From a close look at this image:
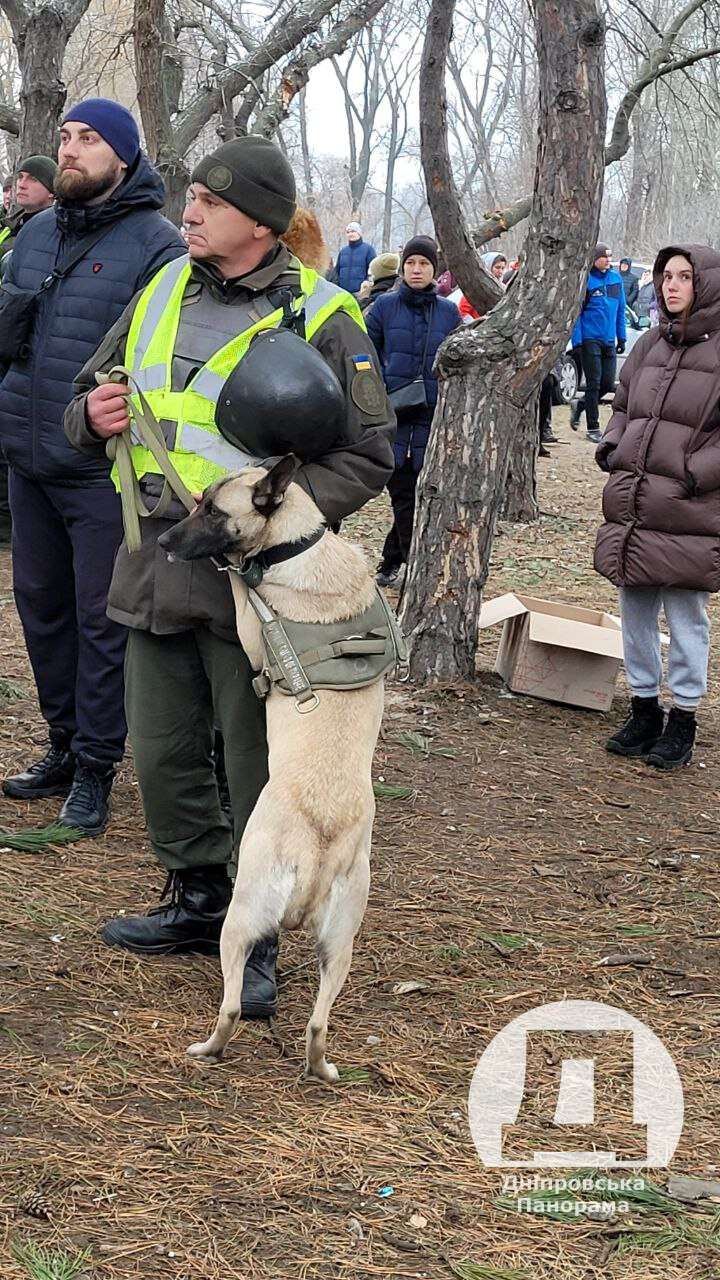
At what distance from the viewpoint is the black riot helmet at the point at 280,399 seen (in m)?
3.21

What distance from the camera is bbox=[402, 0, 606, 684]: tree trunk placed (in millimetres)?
6922

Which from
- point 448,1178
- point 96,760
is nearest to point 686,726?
point 96,760

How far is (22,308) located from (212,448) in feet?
5.45

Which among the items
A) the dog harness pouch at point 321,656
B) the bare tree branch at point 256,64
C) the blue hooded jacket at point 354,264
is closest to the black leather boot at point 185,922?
the dog harness pouch at point 321,656

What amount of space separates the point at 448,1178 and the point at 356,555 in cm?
151

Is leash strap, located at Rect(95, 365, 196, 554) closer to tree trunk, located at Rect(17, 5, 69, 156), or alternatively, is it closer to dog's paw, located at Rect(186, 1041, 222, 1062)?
dog's paw, located at Rect(186, 1041, 222, 1062)

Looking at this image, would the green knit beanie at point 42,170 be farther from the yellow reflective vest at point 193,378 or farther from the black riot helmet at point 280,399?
the black riot helmet at point 280,399

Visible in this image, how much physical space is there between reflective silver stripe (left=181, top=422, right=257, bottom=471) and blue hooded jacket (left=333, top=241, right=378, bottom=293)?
16.0 m

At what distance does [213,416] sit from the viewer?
3471 millimetres

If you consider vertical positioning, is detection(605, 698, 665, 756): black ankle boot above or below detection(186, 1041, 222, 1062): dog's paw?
below

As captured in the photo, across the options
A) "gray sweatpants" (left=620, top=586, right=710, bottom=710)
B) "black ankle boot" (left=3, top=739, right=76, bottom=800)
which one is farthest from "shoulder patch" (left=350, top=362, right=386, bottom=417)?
"gray sweatpants" (left=620, top=586, right=710, bottom=710)

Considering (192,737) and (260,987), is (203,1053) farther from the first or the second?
(192,737)

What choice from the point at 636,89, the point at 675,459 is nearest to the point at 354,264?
the point at 636,89

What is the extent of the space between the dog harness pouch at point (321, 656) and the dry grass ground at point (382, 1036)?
3.20 feet
